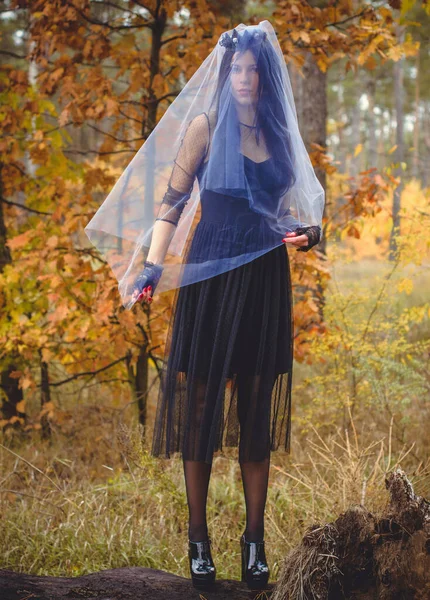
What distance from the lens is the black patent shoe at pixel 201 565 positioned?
7.42 feet

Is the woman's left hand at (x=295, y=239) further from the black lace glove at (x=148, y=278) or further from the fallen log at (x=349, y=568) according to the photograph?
the fallen log at (x=349, y=568)

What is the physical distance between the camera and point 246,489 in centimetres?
238

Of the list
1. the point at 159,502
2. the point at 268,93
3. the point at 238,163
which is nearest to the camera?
the point at 238,163

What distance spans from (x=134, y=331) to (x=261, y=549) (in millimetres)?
2144

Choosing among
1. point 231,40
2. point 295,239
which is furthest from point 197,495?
point 231,40

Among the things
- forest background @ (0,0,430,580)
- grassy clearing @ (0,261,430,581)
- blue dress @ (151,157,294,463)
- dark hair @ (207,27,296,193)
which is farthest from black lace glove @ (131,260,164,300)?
forest background @ (0,0,430,580)

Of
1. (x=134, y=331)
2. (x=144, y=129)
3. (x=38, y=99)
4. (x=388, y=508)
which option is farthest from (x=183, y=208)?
(x=38, y=99)

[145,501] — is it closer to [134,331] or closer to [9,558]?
[9,558]

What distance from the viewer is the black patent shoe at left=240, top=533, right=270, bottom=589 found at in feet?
7.43

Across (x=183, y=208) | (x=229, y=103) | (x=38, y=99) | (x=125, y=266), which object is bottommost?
(x=125, y=266)

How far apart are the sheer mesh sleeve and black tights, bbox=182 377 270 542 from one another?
729 millimetres

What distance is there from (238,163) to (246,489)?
4.11ft

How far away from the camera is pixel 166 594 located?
221cm

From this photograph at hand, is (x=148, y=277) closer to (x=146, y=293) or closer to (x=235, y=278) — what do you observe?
(x=146, y=293)
